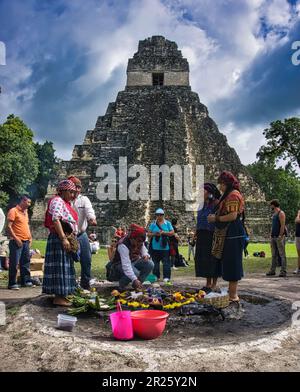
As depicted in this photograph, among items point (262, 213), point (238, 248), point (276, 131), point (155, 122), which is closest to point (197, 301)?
point (238, 248)

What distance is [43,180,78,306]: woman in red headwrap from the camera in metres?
5.12

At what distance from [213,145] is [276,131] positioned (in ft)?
23.3

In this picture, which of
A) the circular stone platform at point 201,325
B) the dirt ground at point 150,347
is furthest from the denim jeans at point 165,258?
the dirt ground at point 150,347

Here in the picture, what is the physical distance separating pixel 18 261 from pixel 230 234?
4181 mm

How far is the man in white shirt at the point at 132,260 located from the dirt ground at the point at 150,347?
48.0 inches

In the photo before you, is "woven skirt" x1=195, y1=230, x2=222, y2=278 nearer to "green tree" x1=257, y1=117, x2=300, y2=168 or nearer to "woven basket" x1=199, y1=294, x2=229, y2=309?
"woven basket" x1=199, y1=294, x2=229, y2=309

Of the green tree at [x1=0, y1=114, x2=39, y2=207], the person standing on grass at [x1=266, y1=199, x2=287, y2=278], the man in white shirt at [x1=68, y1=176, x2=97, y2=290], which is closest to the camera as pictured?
the man in white shirt at [x1=68, y1=176, x2=97, y2=290]

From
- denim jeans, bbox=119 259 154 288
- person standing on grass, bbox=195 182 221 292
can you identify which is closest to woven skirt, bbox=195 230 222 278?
person standing on grass, bbox=195 182 221 292

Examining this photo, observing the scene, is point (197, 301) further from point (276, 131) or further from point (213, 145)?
point (276, 131)

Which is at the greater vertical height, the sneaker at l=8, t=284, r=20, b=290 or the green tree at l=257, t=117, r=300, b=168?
the green tree at l=257, t=117, r=300, b=168

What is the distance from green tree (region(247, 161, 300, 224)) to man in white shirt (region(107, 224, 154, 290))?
43.9 meters

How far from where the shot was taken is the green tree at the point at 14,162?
3169cm

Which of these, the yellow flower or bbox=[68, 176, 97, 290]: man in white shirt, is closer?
the yellow flower

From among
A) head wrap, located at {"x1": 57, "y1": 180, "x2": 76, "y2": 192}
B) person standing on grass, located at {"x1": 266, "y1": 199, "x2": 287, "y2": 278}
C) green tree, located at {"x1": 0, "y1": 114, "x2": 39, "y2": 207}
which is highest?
green tree, located at {"x1": 0, "y1": 114, "x2": 39, "y2": 207}
